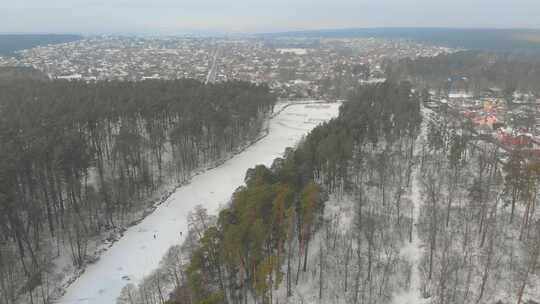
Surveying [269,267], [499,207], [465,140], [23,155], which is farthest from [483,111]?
[23,155]

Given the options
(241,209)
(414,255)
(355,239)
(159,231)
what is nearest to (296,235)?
(355,239)

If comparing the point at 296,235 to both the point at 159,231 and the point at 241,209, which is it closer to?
the point at 241,209

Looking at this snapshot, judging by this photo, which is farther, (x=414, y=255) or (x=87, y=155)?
(x=87, y=155)

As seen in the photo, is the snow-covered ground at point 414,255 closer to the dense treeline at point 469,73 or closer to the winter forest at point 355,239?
the winter forest at point 355,239

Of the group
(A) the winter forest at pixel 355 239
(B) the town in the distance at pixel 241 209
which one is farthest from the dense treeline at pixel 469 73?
(A) the winter forest at pixel 355 239

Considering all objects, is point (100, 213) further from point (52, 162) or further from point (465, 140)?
point (465, 140)
